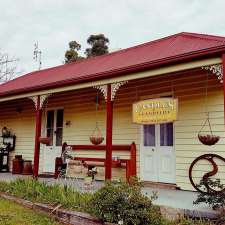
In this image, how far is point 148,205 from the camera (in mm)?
5746

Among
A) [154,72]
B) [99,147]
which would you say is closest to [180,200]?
[154,72]

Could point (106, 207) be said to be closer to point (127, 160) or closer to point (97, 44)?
point (127, 160)

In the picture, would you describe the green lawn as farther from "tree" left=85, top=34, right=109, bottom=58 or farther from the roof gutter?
"tree" left=85, top=34, right=109, bottom=58

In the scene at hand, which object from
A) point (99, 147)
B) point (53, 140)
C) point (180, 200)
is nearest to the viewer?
point (180, 200)

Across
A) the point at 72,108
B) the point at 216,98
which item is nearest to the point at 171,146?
the point at 216,98

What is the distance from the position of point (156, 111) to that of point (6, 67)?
28043 mm

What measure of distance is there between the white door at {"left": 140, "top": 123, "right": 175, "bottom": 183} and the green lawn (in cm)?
366

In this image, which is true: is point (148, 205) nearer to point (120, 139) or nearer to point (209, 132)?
point (209, 132)

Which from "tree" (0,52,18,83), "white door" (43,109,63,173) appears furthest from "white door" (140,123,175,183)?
"tree" (0,52,18,83)

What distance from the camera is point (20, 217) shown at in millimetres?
6570

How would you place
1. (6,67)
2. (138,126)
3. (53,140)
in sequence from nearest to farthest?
(138,126) → (53,140) → (6,67)

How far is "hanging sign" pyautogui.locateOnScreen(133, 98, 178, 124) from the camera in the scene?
750 cm

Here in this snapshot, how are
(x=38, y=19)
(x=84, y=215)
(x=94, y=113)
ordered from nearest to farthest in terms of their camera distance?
(x=84, y=215) < (x=94, y=113) < (x=38, y=19)

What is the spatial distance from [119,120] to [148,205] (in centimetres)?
507
